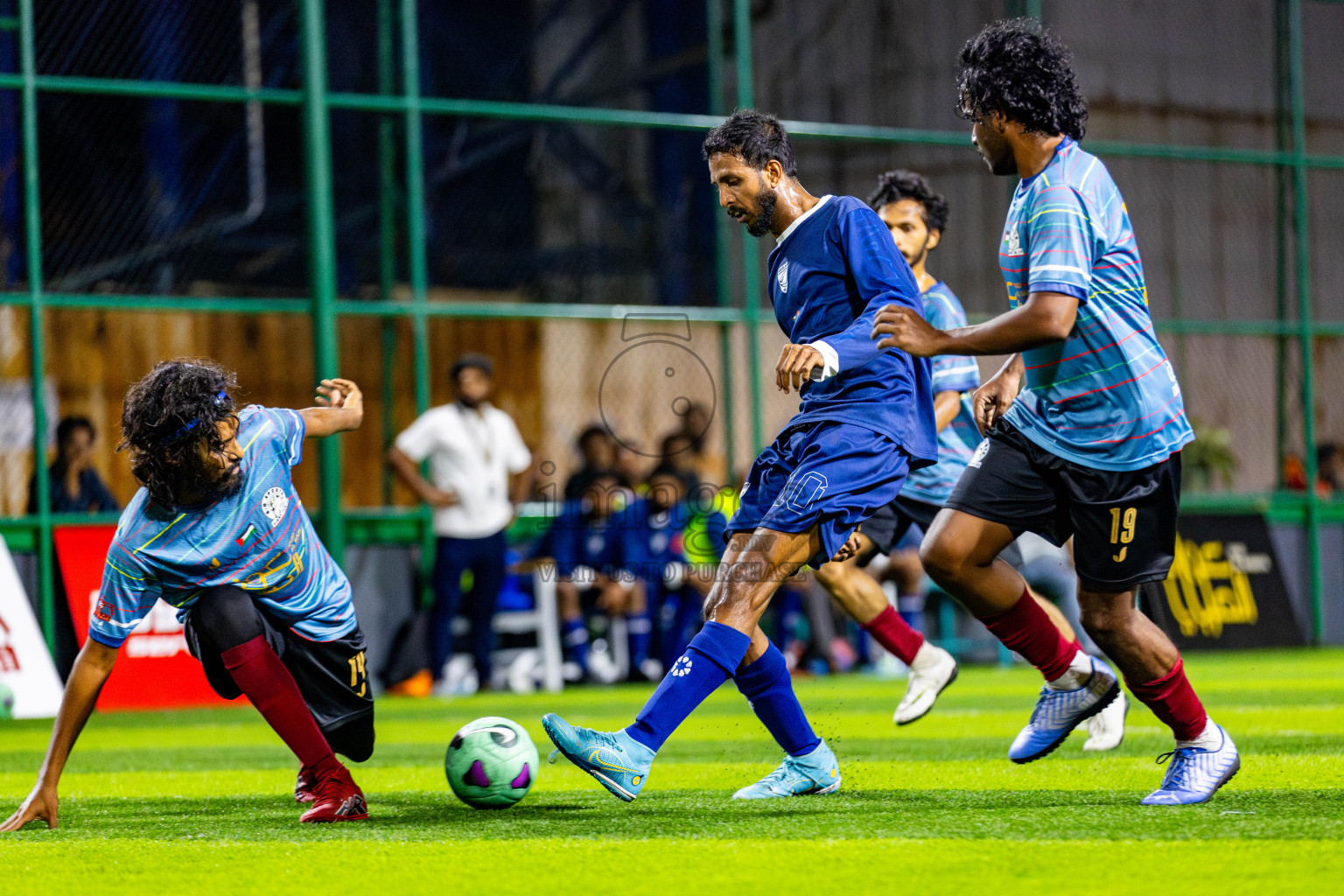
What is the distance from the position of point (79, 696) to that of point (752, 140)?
96.7 inches

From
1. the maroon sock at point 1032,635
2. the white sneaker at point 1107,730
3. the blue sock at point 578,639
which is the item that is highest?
the maroon sock at point 1032,635

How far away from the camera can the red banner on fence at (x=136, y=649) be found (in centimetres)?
1028

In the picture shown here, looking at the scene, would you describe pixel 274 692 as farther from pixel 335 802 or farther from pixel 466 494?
pixel 466 494

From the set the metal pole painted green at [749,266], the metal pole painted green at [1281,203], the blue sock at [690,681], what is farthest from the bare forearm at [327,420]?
the metal pole painted green at [1281,203]

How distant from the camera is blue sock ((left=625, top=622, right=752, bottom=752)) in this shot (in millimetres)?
4293

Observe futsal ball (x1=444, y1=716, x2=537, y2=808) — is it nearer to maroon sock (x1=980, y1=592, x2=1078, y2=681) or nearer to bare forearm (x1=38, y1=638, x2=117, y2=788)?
bare forearm (x1=38, y1=638, x2=117, y2=788)

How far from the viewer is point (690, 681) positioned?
4.35 metres

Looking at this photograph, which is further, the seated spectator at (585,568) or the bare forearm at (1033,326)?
the seated spectator at (585,568)

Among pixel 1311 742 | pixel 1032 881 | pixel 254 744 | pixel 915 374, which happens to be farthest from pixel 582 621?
pixel 1032 881

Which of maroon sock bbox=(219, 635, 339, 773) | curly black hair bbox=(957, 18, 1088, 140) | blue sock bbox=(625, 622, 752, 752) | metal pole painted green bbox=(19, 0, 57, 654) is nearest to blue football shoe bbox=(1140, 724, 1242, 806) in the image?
blue sock bbox=(625, 622, 752, 752)

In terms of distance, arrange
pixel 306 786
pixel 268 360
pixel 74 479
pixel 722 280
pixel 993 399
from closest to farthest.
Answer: pixel 306 786
pixel 993 399
pixel 74 479
pixel 722 280
pixel 268 360

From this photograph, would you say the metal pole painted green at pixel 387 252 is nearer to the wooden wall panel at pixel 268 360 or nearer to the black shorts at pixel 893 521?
the wooden wall panel at pixel 268 360


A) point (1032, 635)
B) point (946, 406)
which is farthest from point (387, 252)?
point (1032, 635)

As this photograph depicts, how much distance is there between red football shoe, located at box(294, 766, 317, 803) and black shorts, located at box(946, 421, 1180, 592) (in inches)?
85.1
